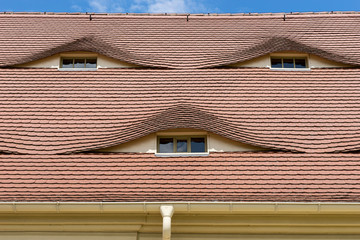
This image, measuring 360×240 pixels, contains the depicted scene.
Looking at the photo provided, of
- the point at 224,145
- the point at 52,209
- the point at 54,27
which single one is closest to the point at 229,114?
the point at 224,145

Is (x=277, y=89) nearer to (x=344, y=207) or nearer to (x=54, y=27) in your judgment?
(x=344, y=207)

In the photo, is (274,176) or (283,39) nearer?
(274,176)

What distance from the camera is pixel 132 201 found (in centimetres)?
684

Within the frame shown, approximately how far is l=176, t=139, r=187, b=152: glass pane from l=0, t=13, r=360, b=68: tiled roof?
9.76ft

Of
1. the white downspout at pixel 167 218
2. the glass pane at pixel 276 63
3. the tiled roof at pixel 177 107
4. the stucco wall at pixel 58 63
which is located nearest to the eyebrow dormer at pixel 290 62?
the glass pane at pixel 276 63

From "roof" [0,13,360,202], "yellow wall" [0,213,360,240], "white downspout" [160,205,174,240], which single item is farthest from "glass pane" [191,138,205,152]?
"white downspout" [160,205,174,240]

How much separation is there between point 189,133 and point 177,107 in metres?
0.82

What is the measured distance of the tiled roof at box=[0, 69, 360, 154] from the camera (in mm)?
8367

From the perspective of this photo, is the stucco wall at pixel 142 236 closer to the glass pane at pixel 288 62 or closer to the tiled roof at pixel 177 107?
the tiled roof at pixel 177 107

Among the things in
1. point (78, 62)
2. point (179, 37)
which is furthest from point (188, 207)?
point (179, 37)

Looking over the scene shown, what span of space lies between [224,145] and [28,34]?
7099mm

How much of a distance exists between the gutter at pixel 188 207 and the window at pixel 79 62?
5121 mm

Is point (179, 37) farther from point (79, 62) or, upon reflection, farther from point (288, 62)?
point (288, 62)

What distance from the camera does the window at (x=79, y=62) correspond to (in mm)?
11328
